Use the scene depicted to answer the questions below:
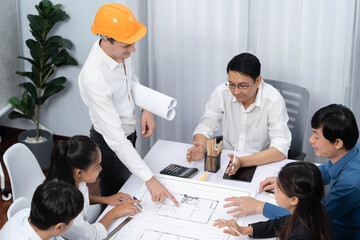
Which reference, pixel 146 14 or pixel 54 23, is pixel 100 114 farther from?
pixel 54 23

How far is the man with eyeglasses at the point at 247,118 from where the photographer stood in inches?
101

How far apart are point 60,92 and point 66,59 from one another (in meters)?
0.35

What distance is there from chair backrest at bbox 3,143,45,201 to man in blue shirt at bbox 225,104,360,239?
0.98 m

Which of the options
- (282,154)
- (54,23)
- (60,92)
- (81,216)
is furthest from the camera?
(60,92)

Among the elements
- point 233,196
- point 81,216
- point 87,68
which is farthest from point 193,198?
point 87,68

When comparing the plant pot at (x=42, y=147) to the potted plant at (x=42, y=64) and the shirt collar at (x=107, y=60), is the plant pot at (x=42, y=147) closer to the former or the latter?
the potted plant at (x=42, y=64)

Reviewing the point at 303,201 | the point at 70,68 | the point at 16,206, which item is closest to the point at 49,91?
the point at 70,68

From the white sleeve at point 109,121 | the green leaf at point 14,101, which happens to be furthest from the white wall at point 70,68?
the white sleeve at point 109,121

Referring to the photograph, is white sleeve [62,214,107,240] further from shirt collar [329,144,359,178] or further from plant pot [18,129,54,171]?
plant pot [18,129,54,171]

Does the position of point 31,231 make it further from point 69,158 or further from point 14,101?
point 14,101

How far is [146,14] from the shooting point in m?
3.42

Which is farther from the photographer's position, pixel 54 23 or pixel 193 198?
pixel 54 23

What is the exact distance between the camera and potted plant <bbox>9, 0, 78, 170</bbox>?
371 centimetres

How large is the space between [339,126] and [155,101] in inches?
34.2
